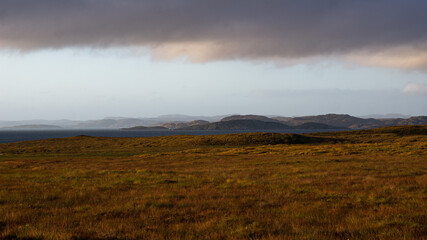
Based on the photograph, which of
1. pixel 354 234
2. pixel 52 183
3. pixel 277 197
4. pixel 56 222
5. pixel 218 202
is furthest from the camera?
pixel 52 183

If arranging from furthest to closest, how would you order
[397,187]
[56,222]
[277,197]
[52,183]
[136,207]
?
[52,183], [397,187], [277,197], [136,207], [56,222]

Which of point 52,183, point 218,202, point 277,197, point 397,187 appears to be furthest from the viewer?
point 52,183

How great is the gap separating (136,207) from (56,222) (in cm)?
307

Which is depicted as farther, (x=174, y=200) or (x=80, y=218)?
(x=174, y=200)

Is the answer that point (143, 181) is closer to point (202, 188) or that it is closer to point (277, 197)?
point (202, 188)

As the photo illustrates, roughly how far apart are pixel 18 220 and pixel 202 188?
8.99m

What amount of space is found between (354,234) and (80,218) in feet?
30.0

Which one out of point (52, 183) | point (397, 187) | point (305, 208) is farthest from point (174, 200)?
point (397, 187)

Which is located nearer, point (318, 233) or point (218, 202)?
point (318, 233)

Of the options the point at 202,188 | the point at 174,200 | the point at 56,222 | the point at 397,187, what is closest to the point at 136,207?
the point at 174,200

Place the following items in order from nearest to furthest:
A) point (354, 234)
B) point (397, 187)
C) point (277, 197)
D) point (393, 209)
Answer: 1. point (354, 234)
2. point (393, 209)
3. point (277, 197)
4. point (397, 187)

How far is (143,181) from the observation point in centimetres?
2064

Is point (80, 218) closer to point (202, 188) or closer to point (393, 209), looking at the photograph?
point (202, 188)

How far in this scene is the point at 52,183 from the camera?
2008cm
